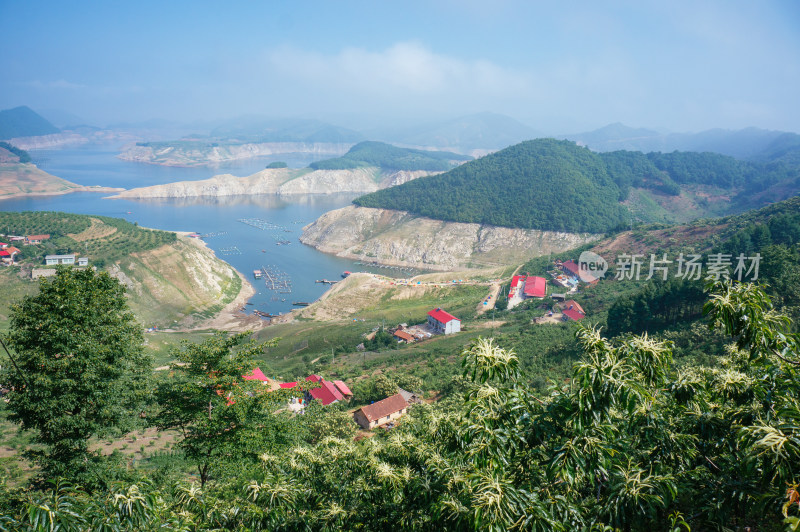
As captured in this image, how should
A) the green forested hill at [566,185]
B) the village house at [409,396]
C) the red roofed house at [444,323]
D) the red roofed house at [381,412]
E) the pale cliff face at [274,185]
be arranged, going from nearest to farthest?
1. the red roofed house at [381,412]
2. the village house at [409,396]
3. the red roofed house at [444,323]
4. the green forested hill at [566,185]
5. the pale cliff face at [274,185]

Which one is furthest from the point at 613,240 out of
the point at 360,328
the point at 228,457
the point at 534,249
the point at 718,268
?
the point at 228,457

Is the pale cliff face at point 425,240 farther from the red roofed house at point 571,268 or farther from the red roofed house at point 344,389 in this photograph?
the red roofed house at point 344,389

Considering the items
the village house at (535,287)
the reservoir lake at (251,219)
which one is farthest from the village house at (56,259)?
the village house at (535,287)

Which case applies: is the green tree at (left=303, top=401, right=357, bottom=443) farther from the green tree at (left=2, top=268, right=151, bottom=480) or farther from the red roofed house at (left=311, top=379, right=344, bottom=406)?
the green tree at (left=2, top=268, right=151, bottom=480)

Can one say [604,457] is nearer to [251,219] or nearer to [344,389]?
[344,389]

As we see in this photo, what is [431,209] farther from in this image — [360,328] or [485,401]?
[485,401]

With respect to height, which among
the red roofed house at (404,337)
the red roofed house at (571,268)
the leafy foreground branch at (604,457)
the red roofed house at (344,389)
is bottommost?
the red roofed house at (404,337)

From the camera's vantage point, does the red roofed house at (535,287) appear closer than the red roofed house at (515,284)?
Yes

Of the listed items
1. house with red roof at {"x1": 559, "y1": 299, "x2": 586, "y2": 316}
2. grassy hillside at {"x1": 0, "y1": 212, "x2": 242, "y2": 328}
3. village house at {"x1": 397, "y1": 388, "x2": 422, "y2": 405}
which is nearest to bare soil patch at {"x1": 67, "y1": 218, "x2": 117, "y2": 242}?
grassy hillside at {"x1": 0, "y1": 212, "x2": 242, "y2": 328}
